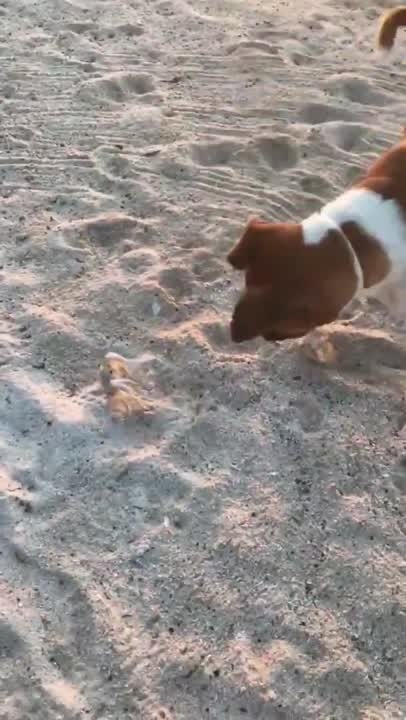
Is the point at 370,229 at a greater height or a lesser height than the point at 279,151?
greater

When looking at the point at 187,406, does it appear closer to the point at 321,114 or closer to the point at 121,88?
the point at 321,114

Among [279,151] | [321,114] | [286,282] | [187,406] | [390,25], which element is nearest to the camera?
[286,282]

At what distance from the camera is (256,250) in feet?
6.56

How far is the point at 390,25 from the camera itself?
2.83 metres

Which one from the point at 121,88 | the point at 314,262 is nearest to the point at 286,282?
the point at 314,262

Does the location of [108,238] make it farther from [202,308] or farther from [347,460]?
[347,460]

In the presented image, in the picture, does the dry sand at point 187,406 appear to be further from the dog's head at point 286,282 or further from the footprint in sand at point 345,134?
the dog's head at point 286,282

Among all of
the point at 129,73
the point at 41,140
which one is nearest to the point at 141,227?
the point at 41,140

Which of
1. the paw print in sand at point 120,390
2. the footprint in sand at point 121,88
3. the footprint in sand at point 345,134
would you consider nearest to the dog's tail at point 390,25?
the footprint in sand at point 345,134

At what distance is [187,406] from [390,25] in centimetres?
130

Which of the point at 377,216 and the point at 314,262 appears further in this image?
the point at 377,216

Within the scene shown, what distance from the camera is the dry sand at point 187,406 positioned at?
1.96 meters

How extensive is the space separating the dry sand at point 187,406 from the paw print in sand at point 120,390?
0.03 metres

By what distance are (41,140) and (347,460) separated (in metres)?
1.65
